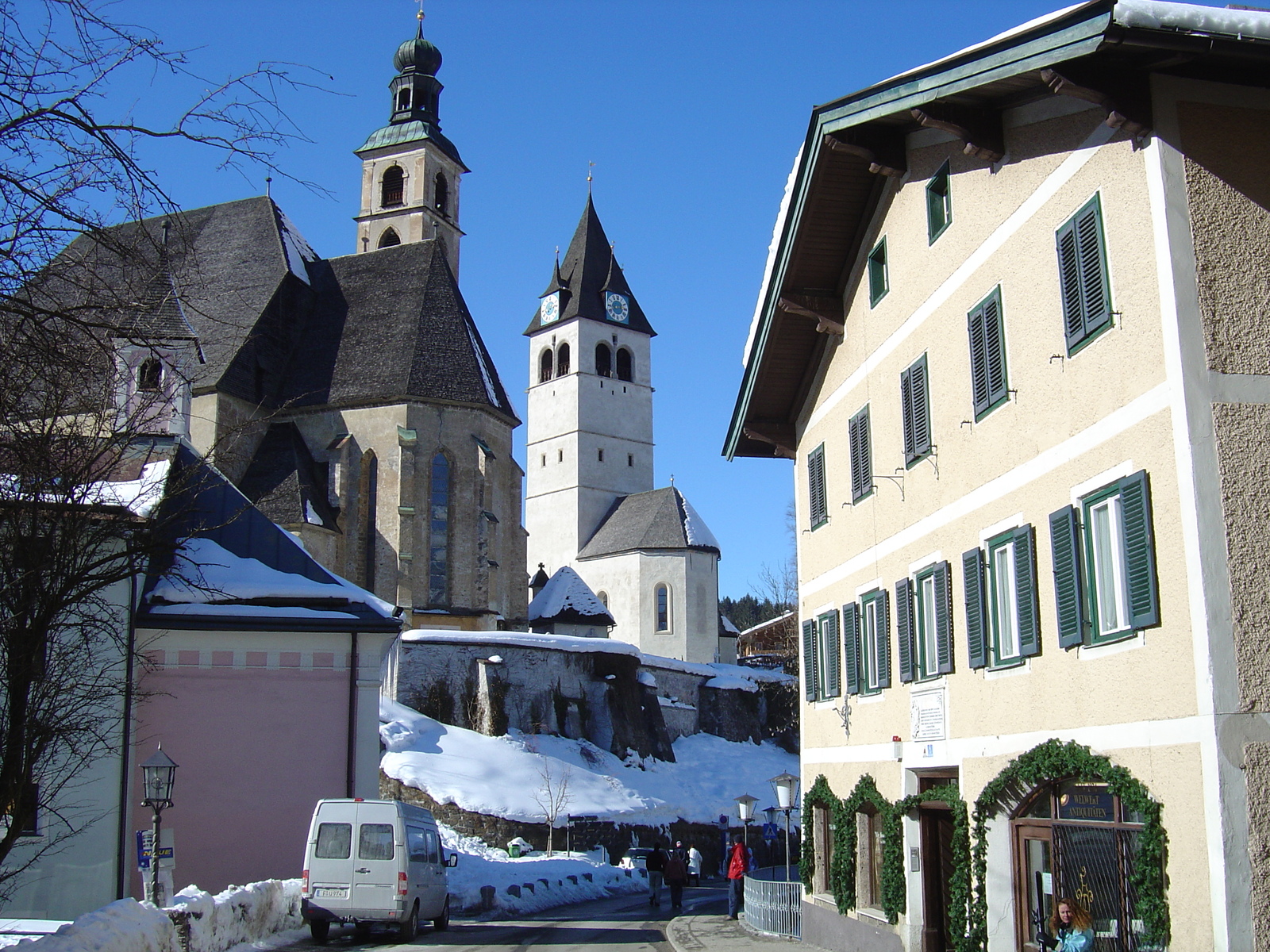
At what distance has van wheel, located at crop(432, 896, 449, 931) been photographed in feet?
61.3

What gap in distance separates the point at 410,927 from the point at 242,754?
5397 mm

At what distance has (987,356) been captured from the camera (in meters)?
12.1

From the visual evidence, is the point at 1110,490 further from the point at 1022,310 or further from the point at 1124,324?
the point at 1022,310

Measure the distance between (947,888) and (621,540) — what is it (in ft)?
177

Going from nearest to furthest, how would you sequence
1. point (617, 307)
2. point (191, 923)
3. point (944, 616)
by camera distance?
point (191, 923) → point (944, 616) → point (617, 307)

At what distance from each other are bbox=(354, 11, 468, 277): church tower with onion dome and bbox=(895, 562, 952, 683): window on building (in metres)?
49.2

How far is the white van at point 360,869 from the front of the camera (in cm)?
1585

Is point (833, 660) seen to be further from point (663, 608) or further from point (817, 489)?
point (663, 608)

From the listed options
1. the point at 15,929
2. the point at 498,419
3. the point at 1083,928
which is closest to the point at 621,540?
the point at 498,419

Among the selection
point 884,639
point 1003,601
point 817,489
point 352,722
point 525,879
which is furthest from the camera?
point 525,879

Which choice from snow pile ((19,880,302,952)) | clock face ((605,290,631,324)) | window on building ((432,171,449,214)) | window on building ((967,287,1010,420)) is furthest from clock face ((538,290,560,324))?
window on building ((967,287,1010,420))

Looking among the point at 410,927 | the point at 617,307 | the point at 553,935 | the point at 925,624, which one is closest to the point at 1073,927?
the point at 925,624

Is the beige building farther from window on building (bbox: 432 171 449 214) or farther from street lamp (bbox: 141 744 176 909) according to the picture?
window on building (bbox: 432 171 449 214)

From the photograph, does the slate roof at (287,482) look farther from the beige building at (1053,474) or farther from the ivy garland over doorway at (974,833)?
the beige building at (1053,474)
